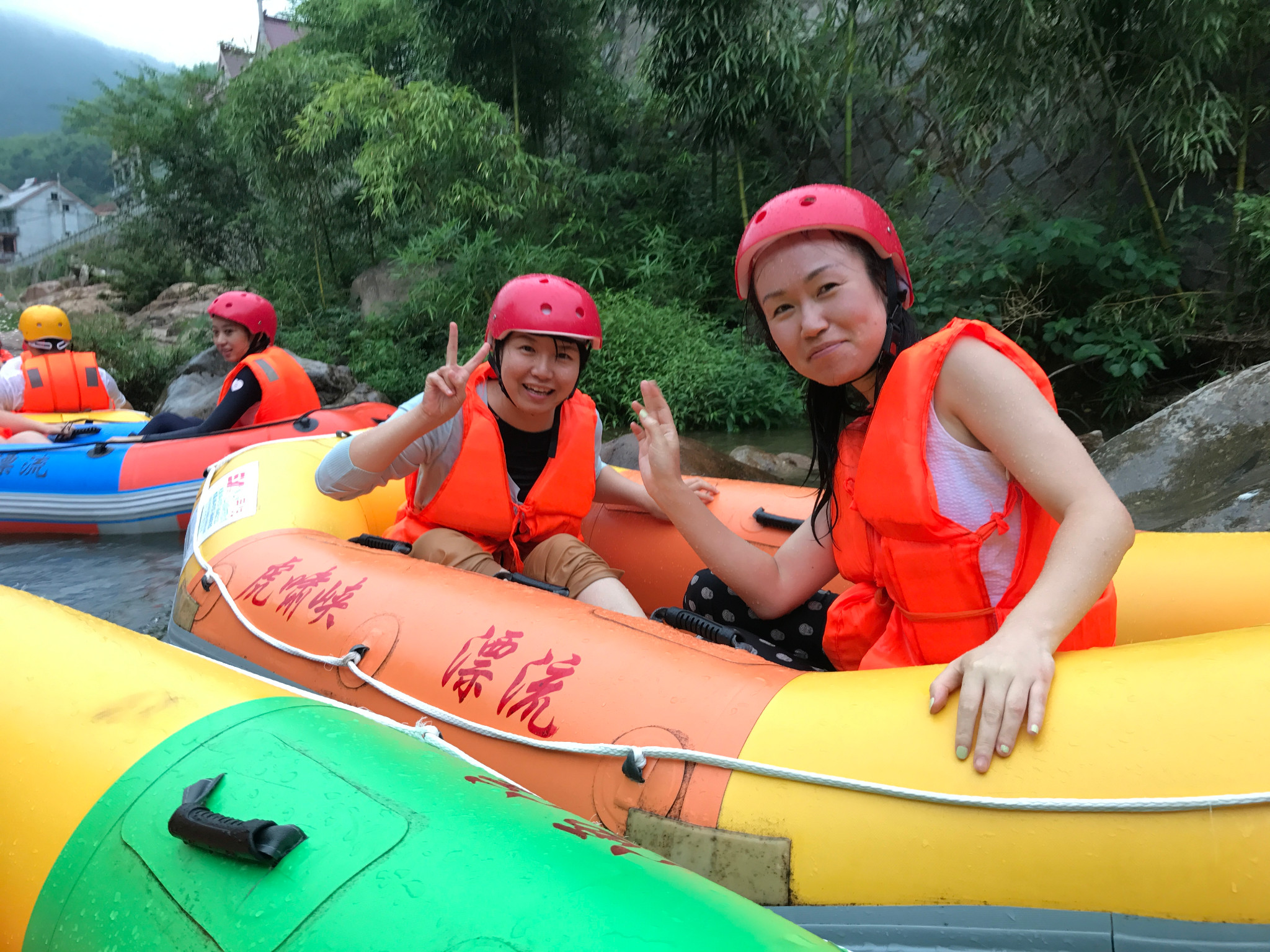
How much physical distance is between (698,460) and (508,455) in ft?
8.85

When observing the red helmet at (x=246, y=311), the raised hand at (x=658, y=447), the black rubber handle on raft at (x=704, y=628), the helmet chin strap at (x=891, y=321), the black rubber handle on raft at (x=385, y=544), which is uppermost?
the red helmet at (x=246, y=311)

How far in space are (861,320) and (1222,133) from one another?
19.3ft

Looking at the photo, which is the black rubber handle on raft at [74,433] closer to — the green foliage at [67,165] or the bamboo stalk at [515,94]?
the bamboo stalk at [515,94]

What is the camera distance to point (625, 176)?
999 cm

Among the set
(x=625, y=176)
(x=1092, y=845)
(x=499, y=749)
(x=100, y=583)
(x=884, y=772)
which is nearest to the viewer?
(x=1092, y=845)

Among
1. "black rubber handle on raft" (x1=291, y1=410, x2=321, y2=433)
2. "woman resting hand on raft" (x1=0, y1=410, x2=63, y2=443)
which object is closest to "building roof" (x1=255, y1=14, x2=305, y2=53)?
"woman resting hand on raft" (x1=0, y1=410, x2=63, y2=443)

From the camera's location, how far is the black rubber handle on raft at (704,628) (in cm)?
183

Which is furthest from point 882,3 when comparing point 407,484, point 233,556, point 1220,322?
point 233,556

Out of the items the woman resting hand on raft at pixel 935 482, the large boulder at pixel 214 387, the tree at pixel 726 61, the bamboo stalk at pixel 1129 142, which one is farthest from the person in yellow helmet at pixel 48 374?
the bamboo stalk at pixel 1129 142

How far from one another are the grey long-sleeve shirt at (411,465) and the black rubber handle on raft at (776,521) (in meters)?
0.78

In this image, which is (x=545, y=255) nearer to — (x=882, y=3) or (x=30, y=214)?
(x=882, y=3)

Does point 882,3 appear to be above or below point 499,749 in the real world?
above

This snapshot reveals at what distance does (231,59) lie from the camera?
26375 millimetres

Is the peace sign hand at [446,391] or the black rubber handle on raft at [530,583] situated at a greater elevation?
the peace sign hand at [446,391]
